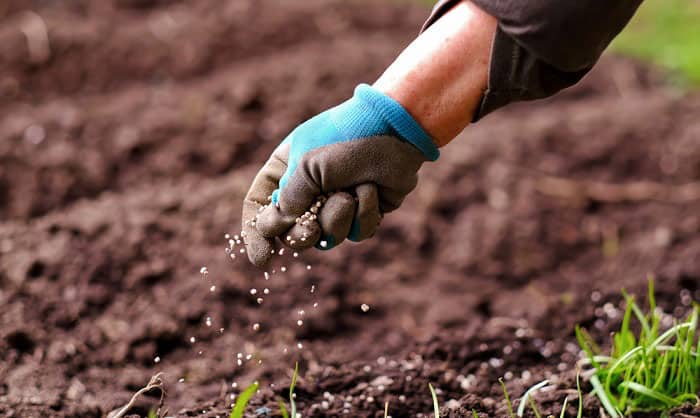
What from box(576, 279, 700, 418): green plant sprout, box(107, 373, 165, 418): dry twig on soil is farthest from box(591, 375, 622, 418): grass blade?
box(107, 373, 165, 418): dry twig on soil

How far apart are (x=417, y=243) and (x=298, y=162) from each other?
173 centimetres

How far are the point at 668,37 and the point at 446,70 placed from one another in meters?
4.74

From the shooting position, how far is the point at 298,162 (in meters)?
1.72

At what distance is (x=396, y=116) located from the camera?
1666 mm

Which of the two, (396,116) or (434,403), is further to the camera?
(434,403)

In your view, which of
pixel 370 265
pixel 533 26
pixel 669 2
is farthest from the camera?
pixel 669 2

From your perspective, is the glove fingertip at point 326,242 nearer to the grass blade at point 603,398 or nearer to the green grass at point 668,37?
the grass blade at point 603,398

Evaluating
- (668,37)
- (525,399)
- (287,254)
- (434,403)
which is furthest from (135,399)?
(668,37)

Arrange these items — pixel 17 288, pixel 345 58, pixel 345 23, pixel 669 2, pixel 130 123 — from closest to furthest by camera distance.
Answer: pixel 17 288 < pixel 130 123 < pixel 345 58 < pixel 345 23 < pixel 669 2

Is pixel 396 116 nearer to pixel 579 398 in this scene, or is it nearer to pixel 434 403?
pixel 434 403

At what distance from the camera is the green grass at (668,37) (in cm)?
522

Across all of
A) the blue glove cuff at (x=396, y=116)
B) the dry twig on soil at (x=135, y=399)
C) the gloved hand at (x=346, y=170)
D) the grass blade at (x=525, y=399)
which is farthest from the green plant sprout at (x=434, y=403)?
the blue glove cuff at (x=396, y=116)

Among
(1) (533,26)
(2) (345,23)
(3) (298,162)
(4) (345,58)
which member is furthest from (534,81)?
(2) (345,23)

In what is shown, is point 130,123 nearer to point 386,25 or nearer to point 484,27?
point 386,25
